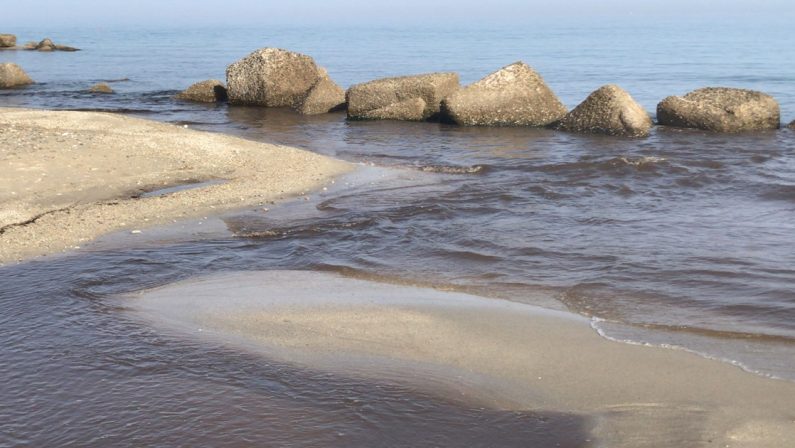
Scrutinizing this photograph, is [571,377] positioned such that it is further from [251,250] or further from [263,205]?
[263,205]

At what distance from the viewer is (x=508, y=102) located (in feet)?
61.4

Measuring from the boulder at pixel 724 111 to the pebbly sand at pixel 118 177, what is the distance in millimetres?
7366

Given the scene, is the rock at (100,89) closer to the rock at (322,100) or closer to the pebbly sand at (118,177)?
the rock at (322,100)

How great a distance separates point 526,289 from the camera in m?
8.12

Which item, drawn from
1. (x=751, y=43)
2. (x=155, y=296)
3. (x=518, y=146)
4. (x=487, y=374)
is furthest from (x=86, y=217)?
(x=751, y=43)

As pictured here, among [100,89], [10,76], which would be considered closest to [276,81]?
[100,89]

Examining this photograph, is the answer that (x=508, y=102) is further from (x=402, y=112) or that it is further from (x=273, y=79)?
(x=273, y=79)

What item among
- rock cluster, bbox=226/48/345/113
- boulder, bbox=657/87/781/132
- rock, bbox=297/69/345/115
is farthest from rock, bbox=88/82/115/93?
boulder, bbox=657/87/781/132

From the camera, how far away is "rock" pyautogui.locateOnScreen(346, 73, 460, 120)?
65.5 ft

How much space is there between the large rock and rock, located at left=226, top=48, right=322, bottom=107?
4804mm

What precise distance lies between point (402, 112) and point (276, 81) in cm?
393

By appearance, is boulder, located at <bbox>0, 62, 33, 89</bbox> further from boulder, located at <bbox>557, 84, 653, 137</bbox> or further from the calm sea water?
boulder, located at <bbox>557, 84, 653, 137</bbox>

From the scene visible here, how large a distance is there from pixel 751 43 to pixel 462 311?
50.6 meters

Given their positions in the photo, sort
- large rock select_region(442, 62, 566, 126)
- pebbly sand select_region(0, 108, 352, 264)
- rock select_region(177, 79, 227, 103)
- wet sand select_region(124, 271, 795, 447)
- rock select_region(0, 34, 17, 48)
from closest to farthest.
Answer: wet sand select_region(124, 271, 795, 447) < pebbly sand select_region(0, 108, 352, 264) < large rock select_region(442, 62, 566, 126) < rock select_region(177, 79, 227, 103) < rock select_region(0, 34, 17, 48)
